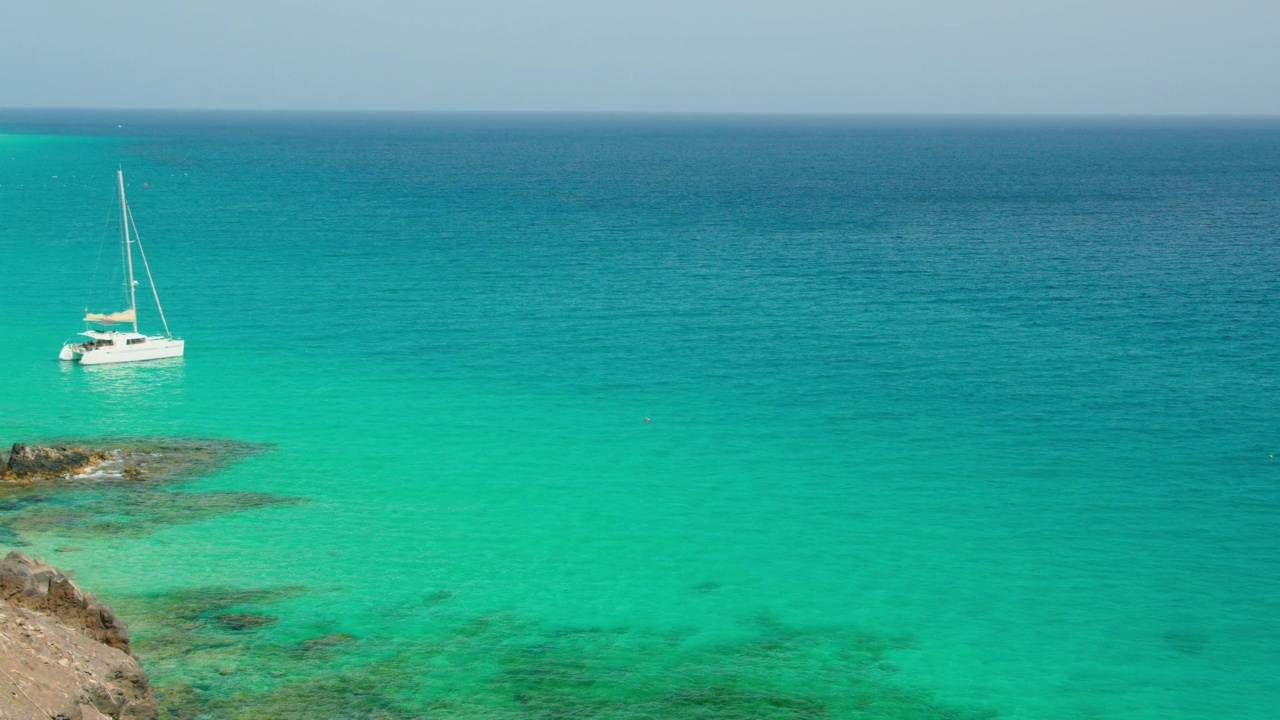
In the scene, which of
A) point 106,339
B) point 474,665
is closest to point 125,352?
point 106,339

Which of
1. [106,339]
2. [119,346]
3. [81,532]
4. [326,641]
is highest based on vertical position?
[106,339]

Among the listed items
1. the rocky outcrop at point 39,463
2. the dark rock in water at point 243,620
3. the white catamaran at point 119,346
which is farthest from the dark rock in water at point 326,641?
the white catamaran at point 119,346

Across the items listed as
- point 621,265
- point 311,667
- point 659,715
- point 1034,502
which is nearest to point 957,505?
point 1034,502

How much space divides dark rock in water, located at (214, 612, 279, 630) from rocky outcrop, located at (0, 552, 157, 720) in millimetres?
5121

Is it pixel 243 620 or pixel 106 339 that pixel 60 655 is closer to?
pixel 243 620

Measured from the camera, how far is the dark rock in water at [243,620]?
39000mm

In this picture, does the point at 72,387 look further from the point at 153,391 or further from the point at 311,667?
the point at 311,667

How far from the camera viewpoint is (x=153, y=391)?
69125mm

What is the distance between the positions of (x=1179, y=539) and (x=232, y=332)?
2434 inches

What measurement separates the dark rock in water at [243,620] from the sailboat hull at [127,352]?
40449 millimetres

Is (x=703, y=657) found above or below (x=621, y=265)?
below

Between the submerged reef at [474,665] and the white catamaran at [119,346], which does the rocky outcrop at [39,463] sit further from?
the white catamaran at [119,346]

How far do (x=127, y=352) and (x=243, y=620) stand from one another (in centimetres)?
4161

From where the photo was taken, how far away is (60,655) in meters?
30.2
